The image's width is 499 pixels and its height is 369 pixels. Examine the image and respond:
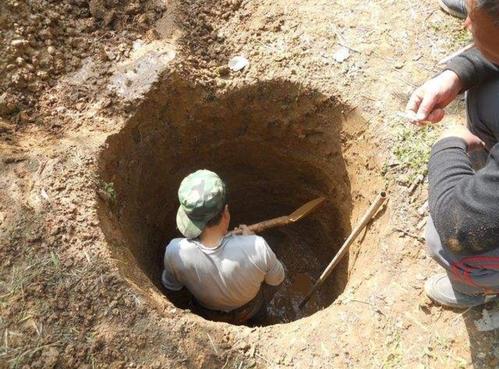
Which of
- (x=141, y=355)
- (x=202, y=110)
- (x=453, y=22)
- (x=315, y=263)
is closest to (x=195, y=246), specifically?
(x=141, y=355)

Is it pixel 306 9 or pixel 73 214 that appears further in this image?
pixel 306 9

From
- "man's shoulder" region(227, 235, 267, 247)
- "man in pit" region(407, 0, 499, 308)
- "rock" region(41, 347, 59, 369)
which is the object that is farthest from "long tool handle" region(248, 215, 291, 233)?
"rock" region(41, 347, 59, 369)

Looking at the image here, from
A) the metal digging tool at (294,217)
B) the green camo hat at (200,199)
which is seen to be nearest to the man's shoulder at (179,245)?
the green camo hat at (200,199)

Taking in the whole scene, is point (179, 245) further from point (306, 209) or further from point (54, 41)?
point (54, 41)

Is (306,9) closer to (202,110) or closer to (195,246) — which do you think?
(202,110)

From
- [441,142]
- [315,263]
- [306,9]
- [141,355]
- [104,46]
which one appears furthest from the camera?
[315,263]

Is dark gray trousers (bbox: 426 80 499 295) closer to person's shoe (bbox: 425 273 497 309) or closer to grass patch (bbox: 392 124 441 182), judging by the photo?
person's shoe (bbox: 425 273 497 309)

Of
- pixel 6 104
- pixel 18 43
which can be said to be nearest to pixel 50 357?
pixel 6 104

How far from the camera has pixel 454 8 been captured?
4.04 meters

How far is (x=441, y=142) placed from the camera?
2.29m

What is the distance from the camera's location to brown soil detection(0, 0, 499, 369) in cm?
282

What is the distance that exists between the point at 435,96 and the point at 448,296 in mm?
1193

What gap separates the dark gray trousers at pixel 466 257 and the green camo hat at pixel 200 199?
128 centimetres

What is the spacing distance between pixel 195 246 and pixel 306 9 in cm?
228
